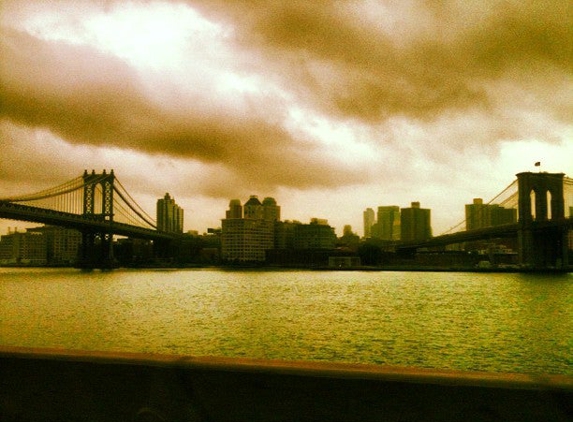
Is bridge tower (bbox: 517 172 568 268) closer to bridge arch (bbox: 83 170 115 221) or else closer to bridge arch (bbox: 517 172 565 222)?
bridge arch (bbox: 517 172 565 222)

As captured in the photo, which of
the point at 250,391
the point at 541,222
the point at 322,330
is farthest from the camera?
the point at 541,222

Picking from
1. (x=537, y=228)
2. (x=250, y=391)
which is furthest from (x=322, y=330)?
(x=537, y=228)

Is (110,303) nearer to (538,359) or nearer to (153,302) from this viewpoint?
(153,302)

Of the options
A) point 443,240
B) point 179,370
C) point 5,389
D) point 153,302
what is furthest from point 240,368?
point 443,240

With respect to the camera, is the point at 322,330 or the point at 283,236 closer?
the point at 322,330

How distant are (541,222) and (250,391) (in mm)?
89843

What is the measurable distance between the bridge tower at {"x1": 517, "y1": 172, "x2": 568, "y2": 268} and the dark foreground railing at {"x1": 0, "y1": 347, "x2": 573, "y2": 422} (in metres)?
86.2

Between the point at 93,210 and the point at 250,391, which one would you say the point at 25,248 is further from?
the point at 250,391

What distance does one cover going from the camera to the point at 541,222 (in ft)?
280

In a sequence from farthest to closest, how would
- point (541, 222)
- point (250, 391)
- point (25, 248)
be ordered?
point (25, 248), point (541, 222), point (250, 391)

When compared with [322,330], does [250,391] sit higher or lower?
higher

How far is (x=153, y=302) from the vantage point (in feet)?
126

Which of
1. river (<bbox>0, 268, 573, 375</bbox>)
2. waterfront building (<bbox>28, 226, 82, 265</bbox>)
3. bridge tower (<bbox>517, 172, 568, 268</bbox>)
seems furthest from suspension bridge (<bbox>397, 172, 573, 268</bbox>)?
waterfront building (<bbox>28, 226, 82, 265</bbox>)

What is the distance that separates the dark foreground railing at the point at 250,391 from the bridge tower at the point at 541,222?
86.2 meters
